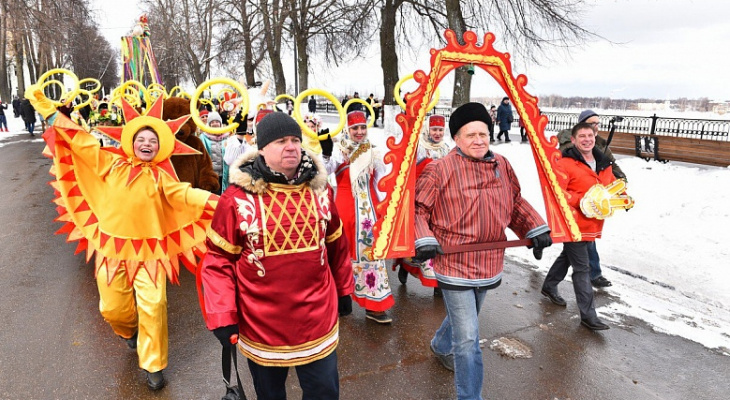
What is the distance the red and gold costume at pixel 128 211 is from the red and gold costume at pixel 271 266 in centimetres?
116

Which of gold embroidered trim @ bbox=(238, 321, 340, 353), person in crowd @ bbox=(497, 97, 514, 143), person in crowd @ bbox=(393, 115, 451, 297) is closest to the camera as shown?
gold embroidered trim @ bbox=(238, 321, 340, 353)

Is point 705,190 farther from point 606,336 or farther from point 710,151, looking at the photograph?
point 606,336

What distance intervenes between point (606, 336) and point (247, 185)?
3.42 m

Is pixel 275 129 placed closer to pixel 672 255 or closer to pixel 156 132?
pixel 156 132

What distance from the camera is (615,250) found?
6.21 meters

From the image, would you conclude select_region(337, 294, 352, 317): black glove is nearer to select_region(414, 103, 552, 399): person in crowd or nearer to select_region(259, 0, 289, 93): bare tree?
select_region(414, 103, 552, 399): person in crowd

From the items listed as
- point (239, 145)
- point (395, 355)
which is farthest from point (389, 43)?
point (395, 355)

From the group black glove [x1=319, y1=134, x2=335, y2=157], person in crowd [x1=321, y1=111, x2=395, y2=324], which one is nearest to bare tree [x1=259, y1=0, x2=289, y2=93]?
black glove [x1=319, y1=134, x2=335, y2=157]

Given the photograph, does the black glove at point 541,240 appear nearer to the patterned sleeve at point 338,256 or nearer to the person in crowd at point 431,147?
the patterned sleeve at point 338,256

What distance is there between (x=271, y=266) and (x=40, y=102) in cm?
250

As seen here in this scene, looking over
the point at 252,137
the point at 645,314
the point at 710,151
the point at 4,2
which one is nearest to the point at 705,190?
the point at 710,151

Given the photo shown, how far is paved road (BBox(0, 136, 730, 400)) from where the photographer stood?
10.5 ft

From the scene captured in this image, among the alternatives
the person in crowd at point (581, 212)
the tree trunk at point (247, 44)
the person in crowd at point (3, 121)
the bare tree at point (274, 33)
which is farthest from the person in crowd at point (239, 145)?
the person in crowd at point (3, 121)

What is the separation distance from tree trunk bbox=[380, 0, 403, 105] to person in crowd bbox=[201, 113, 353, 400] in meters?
13.9
